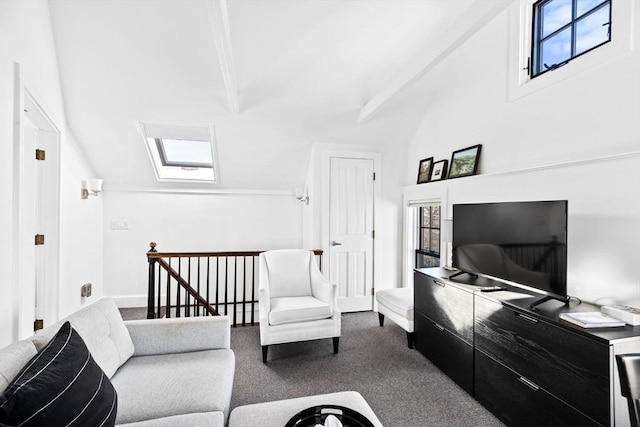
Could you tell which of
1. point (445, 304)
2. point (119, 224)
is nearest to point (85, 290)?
point (119, 224)

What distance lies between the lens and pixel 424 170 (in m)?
3.80

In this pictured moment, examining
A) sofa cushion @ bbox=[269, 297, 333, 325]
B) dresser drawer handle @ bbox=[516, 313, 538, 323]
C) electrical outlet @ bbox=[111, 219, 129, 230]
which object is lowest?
sofa cushion @ bbox=[269, 297, 333, 325]

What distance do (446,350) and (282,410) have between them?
5.28 feet

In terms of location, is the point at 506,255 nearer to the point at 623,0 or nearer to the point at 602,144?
the point at 602,144

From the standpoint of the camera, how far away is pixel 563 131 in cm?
220

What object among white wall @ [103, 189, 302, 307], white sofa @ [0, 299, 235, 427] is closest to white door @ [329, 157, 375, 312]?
white wall @ [103, 189, 302, 307]

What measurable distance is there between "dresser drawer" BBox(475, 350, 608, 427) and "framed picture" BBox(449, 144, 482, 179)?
177 centimetres

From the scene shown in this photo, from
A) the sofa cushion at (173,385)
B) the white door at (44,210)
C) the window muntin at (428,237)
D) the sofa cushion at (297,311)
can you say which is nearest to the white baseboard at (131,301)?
the white door at (44,210)

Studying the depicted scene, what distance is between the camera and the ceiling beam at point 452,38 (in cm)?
191

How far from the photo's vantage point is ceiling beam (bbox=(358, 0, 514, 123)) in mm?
1909

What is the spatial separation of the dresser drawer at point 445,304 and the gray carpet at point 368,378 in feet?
1.39

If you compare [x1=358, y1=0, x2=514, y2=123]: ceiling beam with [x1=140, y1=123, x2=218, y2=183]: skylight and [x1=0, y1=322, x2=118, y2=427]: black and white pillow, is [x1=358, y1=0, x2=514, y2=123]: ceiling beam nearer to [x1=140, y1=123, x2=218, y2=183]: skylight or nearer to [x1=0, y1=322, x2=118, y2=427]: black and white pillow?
[x1=140, y1=123, x2=218, y2=183]: skylight

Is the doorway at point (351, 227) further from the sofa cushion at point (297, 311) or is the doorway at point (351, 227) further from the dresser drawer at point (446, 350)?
the dresser drawer at point (446, 350)

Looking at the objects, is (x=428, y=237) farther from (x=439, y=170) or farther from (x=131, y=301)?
(x=131, y=301)
